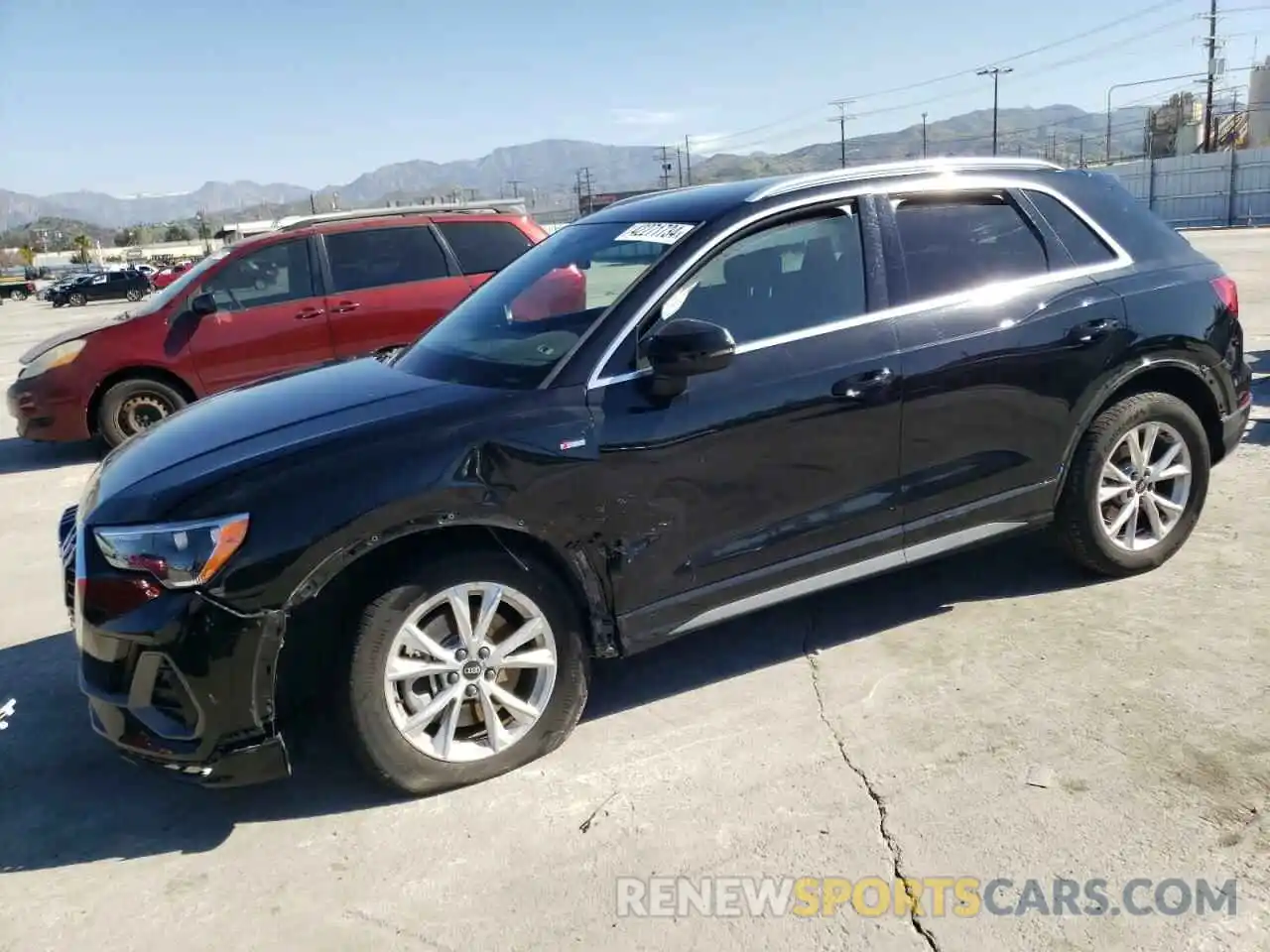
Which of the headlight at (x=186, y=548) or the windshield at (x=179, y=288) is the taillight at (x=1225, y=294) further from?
the windshield at (x=179, y=288)

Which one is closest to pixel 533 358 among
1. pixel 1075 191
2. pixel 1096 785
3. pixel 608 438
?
pixel 608 438

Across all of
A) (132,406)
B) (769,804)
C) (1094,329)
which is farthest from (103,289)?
(769,804)

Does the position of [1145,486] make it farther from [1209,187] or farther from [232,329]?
[1209,187]

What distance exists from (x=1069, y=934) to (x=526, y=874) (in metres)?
1.42

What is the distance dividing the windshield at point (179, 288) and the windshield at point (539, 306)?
5.01 m

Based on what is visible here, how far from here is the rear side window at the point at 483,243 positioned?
347 inches

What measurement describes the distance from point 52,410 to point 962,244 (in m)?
7.41

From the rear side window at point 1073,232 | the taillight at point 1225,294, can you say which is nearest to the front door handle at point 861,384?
the rear side window at point 1073,232

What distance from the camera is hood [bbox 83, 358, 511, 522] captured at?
2990 mm

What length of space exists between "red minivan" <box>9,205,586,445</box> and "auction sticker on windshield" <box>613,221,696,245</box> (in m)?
4.41

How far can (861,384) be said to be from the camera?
3.60m

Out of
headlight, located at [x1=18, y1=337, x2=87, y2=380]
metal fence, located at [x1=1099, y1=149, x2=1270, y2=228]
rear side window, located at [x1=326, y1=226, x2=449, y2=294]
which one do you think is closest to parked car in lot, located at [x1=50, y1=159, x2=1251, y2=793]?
rear side window, located at [x1=326, y1=226, x2=449, y2=294]

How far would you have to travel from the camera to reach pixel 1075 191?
4.29 m

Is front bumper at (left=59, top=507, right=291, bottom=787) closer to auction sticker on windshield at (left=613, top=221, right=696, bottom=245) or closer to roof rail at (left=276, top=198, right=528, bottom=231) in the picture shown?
auction sticker on windshield at (left=613, top=221, right=696, bottom=245)
